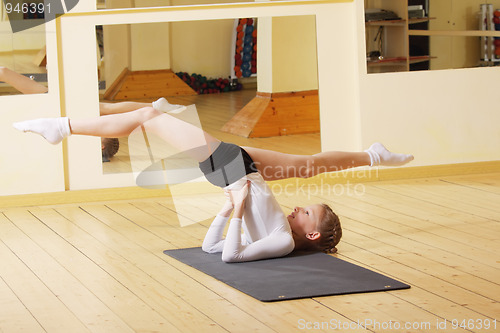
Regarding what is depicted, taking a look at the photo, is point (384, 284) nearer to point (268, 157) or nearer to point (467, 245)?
point (467, 245)

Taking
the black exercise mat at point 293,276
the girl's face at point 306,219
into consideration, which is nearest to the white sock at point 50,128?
the black exercise mat at point 293,276

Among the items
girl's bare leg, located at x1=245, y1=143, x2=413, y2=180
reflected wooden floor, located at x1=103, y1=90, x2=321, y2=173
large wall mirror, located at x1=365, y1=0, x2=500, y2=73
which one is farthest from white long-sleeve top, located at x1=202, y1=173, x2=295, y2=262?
large wall mirror, located at x1=365, y1=0, x2=500, y2=73

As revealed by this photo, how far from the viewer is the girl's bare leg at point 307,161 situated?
3646mm

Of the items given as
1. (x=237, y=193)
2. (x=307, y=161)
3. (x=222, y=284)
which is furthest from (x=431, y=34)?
(x=222, y=284)

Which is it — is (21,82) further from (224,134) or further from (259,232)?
(259,232)

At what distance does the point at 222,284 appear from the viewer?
3016 mm

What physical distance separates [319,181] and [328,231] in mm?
1692

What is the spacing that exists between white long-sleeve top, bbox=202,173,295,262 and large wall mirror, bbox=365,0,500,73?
1.99 m

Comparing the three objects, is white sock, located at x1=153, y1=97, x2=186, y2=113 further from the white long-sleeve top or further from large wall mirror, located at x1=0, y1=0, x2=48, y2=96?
the white long-sleeve top

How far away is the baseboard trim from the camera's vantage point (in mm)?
4695

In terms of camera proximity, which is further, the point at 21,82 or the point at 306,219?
the point at 21,82

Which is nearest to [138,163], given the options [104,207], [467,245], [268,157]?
[104,207]

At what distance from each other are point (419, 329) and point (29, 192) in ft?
9.96

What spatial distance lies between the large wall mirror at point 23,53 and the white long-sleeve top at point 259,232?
75.4 inches
